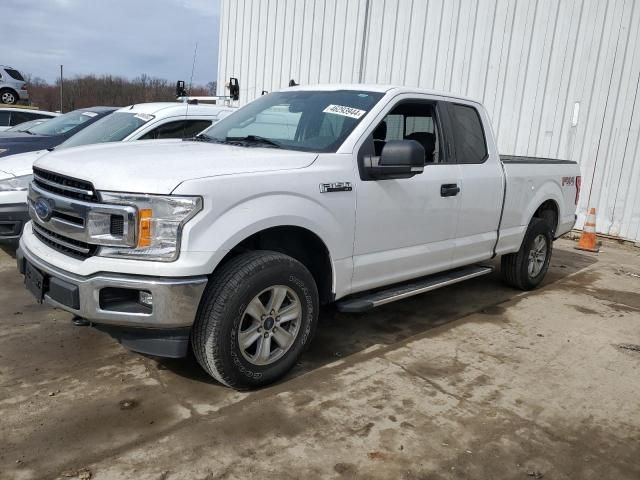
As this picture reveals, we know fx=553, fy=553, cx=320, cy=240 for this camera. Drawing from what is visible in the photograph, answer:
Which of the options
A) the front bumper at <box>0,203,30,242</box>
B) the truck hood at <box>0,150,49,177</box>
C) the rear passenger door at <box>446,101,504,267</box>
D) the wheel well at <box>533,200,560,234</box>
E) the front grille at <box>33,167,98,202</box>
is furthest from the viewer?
the wheel well at <box>533,200,560,234</box>

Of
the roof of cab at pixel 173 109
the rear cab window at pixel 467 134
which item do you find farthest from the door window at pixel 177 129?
the rear cab window at pixel 467 134

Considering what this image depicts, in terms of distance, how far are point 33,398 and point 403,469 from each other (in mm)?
2124

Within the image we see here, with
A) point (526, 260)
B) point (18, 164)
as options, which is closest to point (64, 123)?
point (18, 164)

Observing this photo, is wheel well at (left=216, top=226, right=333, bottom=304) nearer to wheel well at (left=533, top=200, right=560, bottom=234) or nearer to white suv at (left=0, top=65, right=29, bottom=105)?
wheel well at (left=533, top=200, right=560, bottom=234)

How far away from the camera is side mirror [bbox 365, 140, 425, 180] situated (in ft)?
11.9

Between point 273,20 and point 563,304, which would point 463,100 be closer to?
point 563,304

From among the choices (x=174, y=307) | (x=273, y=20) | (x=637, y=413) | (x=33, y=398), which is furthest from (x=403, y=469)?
(x=273, y=20)

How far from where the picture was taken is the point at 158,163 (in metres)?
3.12

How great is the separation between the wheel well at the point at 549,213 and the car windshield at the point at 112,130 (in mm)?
4613

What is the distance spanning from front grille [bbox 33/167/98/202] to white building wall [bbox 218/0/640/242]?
8720 millimetres

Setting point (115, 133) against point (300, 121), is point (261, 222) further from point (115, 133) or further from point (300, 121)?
point (115, 133)

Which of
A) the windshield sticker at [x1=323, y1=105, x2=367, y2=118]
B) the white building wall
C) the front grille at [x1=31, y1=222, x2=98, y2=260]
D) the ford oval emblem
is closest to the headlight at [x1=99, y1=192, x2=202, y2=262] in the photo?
the front grille at [x1=31, y1=222, x2=98, y2=260]

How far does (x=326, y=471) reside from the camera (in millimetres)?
2660

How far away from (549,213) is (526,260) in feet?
2.33
